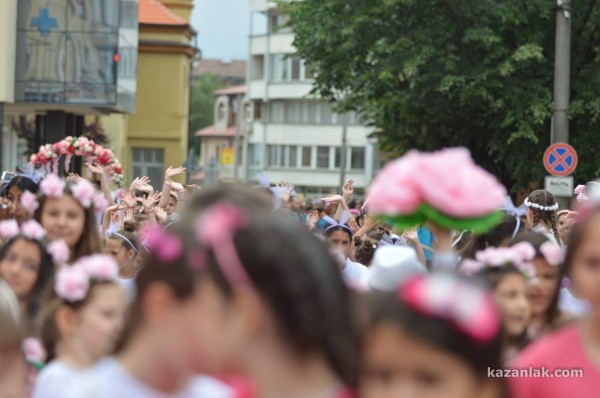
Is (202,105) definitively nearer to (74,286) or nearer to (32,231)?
(32,231)

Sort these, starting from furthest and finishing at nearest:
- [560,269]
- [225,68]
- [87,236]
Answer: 1. [225,68]
2. [87,236]
3. [560,269]

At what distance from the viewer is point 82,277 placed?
18.9 ft

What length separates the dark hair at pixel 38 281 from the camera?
6793 mm

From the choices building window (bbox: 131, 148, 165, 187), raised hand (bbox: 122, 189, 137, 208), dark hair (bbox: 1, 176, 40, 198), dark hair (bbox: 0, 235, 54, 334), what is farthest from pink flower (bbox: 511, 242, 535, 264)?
building window (bbox: 131, 148, 165, 187)

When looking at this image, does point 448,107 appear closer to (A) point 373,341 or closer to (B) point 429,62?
(B) point 429,62

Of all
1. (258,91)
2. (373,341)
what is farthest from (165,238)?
(258,91)

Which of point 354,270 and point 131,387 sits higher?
point 131,387

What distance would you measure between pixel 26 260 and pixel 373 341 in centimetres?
360

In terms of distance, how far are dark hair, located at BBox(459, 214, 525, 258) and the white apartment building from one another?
8644 centimetres

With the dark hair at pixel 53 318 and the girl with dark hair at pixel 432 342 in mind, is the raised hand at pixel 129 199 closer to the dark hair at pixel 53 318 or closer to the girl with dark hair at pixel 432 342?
the dark hair at pixel 53 318

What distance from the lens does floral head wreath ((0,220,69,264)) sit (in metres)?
7.02

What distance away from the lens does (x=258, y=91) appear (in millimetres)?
99438

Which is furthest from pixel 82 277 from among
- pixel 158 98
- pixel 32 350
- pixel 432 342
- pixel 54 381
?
pixel 158 98

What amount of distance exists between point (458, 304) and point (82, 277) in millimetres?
2353
